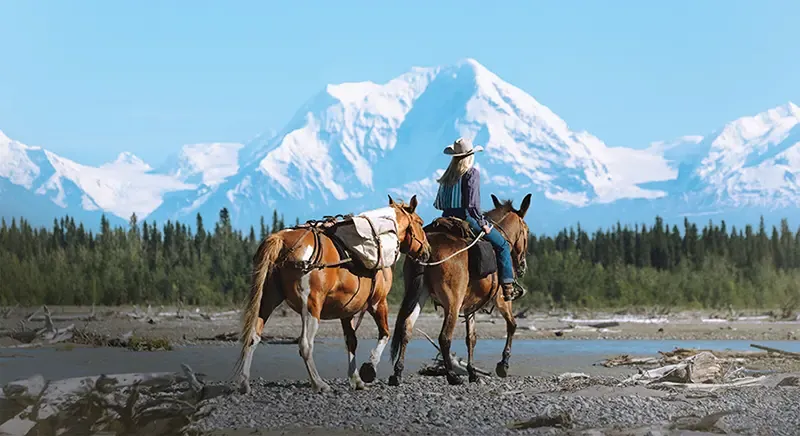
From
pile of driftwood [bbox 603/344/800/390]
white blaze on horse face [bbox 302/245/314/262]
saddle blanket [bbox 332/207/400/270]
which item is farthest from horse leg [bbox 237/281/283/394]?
pile of driftwood [bbox 603/344/800/390]

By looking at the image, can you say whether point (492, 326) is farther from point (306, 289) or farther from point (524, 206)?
point (306, 289)

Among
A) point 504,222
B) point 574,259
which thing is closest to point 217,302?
point 574,259

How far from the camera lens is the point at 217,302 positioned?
4825 centimetres

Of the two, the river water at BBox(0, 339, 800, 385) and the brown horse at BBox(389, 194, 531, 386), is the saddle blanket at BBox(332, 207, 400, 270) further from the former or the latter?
the river water at BBox(0, 339, 800, 385)

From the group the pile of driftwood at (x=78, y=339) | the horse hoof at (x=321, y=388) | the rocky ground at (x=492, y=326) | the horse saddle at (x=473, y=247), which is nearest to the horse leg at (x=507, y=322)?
the horse saddle at (x=473, y=247)

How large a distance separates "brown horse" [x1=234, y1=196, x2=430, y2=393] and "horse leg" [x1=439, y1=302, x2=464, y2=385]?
92 centimetres

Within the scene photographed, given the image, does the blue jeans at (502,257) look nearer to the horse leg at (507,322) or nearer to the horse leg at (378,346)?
the horse leg at (507,322)

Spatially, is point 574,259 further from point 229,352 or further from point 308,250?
point 308,250

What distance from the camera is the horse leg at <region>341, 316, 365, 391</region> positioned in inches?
569

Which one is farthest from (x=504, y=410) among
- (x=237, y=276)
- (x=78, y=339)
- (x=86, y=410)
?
(x=237, y=276)

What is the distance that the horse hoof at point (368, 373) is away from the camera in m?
14.7

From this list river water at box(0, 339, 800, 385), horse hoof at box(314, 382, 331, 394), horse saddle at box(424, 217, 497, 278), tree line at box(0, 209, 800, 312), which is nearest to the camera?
horse hoof at box(314, 382, 331, 394)

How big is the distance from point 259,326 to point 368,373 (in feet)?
6.04

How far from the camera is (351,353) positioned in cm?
1495
